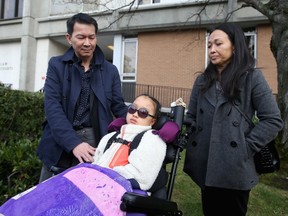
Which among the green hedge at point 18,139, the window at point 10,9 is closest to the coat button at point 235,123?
the green hedge at point 18,139

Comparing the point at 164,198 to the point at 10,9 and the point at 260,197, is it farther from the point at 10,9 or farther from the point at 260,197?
the point at 10,9

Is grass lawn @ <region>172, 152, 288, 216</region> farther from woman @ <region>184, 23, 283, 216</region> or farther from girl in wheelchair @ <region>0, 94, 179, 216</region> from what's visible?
girl in wheelchair @ <region>0, 94, 179, 216</region>

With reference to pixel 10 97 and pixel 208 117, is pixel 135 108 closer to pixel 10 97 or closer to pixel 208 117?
pixel 208 117

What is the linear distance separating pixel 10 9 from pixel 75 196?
23.0 meters

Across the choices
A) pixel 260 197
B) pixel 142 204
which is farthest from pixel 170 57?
pixel 142 204

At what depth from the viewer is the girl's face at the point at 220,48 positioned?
265 cm

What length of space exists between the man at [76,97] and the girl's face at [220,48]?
0.98 metres

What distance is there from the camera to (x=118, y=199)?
79.2 inches

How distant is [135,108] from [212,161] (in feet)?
2.51

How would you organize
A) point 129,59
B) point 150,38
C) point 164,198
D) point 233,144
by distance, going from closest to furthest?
1. point 164,198
2. point 233,144
3. point 150,38
4. point 129,59

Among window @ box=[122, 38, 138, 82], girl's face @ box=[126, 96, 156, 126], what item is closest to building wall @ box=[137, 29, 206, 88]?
window @ box=[122, 38, 138, 82]

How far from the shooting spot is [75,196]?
1.97 m

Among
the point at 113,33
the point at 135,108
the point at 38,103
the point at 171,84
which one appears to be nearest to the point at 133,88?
the point at 171,84

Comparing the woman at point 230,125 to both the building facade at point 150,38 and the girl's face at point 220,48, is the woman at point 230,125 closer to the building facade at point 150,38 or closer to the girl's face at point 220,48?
the girl's face at point 220,48
